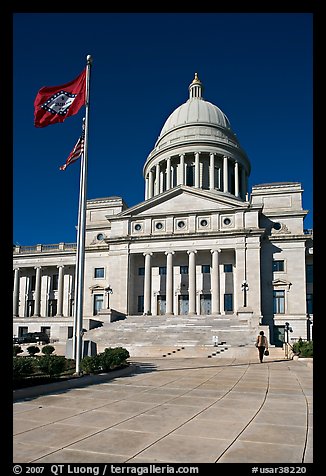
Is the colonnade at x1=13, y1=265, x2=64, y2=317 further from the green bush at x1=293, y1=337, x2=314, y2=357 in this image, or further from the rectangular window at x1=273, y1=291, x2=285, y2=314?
the green bush at x1=293, y1=337, x2=314, y2=357

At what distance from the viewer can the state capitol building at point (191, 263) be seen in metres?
50.4

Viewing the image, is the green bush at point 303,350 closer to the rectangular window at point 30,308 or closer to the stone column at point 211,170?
the stone column at point 211,170

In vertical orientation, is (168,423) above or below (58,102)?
below

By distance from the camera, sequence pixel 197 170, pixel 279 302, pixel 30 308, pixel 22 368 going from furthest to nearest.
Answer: pixel 197 170 < pixel 30 308 < pixel 279 302 < pixel 22 368

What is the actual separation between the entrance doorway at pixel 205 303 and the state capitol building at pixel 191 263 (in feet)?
0.41

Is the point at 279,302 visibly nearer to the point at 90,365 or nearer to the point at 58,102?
the point at 90,365

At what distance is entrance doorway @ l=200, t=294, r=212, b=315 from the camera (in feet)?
172

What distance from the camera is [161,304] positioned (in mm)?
54688

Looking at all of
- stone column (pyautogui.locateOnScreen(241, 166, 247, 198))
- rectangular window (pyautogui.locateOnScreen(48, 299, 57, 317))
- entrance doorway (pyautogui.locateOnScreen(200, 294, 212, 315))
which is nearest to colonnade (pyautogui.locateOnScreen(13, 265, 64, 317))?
rectangular window (pyautogui.locateOnScreen(48, 299, 57, 317))

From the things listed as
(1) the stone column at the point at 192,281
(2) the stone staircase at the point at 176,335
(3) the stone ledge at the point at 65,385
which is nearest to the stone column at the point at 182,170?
(1) the stone column at the point at 192,281

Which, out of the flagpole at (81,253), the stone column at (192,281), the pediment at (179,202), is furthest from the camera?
the pediment at (179,202)

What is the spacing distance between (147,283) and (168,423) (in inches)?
1724

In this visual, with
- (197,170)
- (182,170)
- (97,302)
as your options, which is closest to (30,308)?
(97,302)
